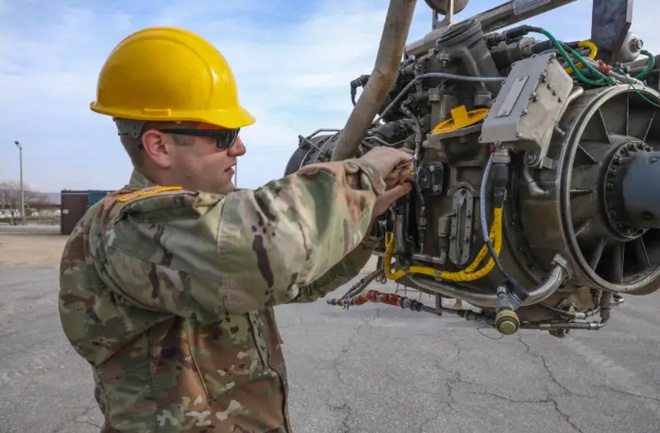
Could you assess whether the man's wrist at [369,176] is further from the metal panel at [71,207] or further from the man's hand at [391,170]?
the metal panel at [71,207]

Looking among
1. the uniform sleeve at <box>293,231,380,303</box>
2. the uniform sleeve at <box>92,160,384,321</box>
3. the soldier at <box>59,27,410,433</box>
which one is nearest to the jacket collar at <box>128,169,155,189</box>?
the soldier at <box>59,27,410,433</box>

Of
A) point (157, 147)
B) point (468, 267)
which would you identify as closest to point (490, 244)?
point (468, 267)

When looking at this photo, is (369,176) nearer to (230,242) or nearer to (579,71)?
(230,242)

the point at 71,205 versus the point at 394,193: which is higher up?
the point at 394,193

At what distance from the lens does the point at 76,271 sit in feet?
4.24

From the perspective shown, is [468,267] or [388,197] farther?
[468,267]

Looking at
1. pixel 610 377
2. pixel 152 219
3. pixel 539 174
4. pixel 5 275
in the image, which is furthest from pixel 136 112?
pixel 5 275

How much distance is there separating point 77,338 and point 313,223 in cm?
73

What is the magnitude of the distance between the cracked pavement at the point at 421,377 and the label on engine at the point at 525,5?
2773mm

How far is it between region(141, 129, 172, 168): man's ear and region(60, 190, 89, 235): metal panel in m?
23.0

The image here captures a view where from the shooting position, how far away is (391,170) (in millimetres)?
1505

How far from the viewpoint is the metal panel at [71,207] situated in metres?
22.0

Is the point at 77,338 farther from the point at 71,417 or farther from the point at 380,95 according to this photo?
the point at 71,417

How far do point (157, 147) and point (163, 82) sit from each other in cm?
17
